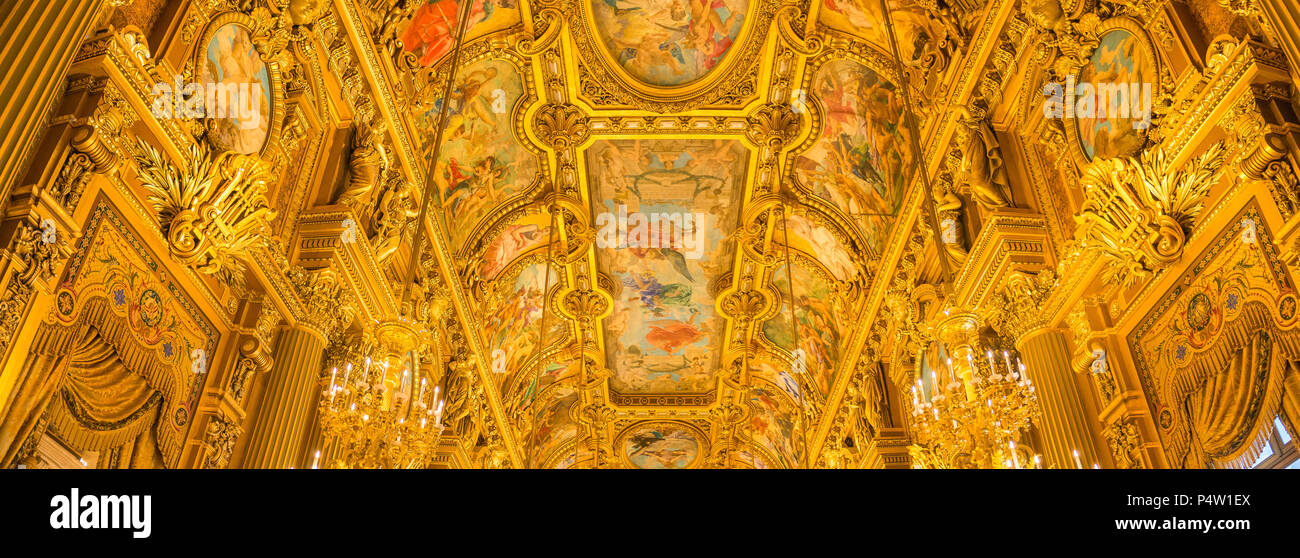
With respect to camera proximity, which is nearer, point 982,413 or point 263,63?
point 982,413

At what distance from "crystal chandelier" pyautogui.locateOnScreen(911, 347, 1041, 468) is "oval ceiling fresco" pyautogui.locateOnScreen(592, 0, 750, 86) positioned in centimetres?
690

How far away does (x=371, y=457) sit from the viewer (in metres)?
7.89

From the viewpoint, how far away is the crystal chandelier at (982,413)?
697 centimetres

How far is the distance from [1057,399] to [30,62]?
851 cm

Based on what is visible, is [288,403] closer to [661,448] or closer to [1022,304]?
[1022,304]

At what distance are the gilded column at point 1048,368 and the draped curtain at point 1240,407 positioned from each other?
115 centimetres

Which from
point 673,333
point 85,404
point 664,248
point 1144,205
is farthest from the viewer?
point 673,333

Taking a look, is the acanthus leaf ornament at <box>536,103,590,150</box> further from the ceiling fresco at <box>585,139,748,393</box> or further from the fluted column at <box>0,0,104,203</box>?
the fluted column at <box>0,0,104,203</box>

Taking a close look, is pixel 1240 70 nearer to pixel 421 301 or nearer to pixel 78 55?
pixel 78 55

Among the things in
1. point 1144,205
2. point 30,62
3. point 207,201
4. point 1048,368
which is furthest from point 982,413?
point 30,62

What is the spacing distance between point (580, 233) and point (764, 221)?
353 cm

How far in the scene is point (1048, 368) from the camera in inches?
326

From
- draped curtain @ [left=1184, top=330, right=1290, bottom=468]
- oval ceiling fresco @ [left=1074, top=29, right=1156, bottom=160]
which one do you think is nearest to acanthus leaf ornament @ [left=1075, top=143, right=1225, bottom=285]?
oval ceiling fresco @ [left=1074, top=29, right=1156, bottom=160]
